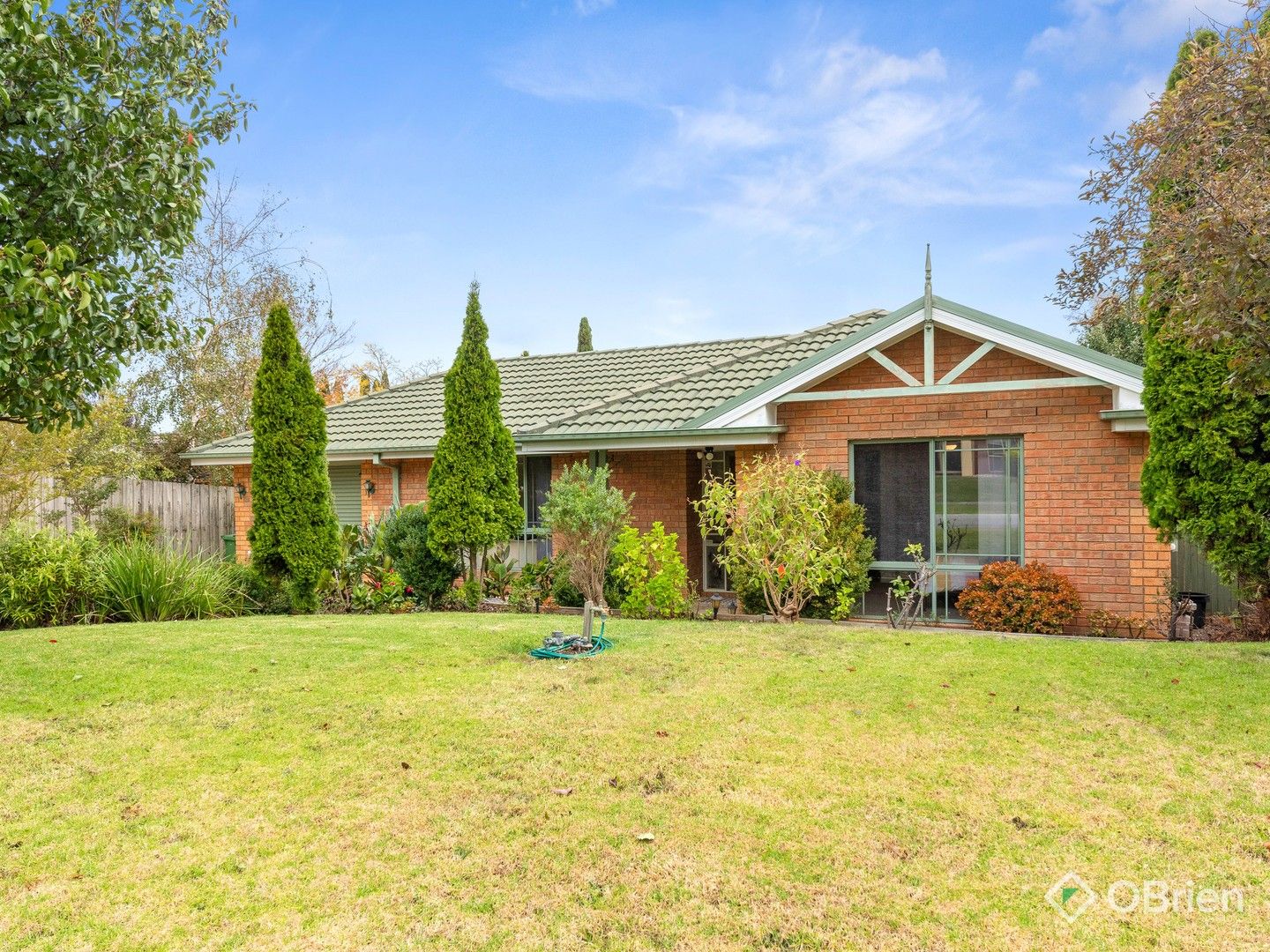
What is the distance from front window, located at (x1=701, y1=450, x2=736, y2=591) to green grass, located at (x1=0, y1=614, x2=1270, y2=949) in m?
6.70

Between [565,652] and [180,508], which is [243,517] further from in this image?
[565,652]

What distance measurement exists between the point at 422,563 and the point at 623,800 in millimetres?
9089

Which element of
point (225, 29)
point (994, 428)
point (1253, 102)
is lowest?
point (994, 428)

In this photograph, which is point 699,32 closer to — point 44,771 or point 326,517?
point 326,517

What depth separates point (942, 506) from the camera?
11.9m

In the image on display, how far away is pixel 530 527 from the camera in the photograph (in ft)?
50.4

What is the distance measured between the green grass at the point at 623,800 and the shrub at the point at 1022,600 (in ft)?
9.96

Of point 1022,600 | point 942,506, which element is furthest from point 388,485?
point 1022,600

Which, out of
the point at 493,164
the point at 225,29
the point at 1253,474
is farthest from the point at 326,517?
the point at 1253,474

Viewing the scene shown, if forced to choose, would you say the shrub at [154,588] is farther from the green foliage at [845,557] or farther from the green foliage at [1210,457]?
the green foliage at [1210,457]

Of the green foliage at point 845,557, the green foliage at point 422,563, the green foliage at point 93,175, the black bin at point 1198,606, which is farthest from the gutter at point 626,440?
the green foliage at point 93,175

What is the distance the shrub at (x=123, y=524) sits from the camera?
17.5m

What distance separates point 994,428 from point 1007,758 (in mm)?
Result: 7391

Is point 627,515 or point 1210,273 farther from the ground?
point 1210,273
